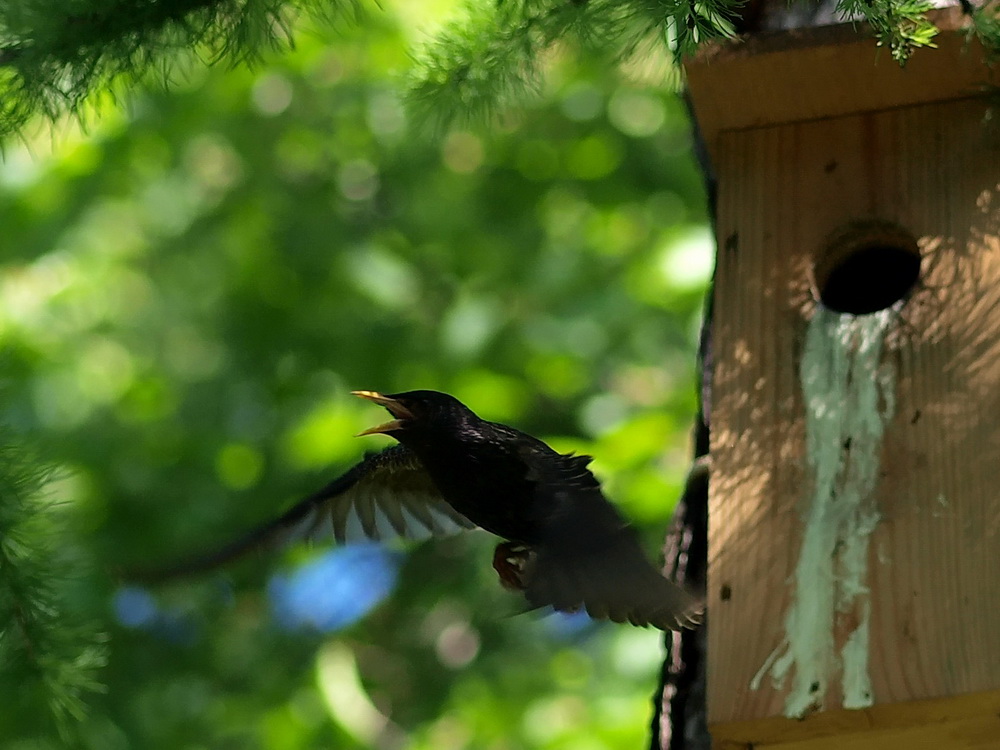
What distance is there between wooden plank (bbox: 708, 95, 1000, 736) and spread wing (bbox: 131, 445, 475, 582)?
0.77 meters

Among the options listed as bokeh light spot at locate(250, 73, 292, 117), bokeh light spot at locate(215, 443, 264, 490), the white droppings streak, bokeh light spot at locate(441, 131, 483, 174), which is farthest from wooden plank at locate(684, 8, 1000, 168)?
bokeh light spot at locate(441, 131, 483, 174)

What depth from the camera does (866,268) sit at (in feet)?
8.68

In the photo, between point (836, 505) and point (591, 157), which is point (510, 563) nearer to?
point (836, 505)

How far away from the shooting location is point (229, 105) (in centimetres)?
581

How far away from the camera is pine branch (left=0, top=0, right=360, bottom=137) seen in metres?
1.99

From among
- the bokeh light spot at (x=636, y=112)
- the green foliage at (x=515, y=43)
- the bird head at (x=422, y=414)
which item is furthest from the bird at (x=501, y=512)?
the bokeh light spot at (x=636, y=112)

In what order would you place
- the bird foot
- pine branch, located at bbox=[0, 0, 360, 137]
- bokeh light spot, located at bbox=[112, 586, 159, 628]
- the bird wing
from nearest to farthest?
1. pine branch, located at bbox=[0, 0, 360, 137]
2. the bird wing
3. the bird foot
4. bokeh light spot, located at bbox=[112, 586, 159, 628]

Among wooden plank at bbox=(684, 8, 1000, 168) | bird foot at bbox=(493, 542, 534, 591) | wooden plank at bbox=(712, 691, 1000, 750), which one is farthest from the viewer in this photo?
bird foot at bbox=(493, 542, 534, 591)

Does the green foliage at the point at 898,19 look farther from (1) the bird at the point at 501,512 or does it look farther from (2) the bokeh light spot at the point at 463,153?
(2) the bokeh light spot at the point at 463,153

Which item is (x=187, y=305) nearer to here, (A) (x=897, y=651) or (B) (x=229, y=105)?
(B) (x=229, y=105)

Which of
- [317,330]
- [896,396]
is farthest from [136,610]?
[896,396]

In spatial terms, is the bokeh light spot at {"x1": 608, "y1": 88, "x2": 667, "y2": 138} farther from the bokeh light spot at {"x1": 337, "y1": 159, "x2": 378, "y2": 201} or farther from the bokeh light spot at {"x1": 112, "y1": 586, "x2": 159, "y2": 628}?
the bokeh light spot at {"x1": 112, "y1": 586, "x2": 159, "y2": 628}

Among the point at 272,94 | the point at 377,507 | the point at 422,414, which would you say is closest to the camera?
the point at 422,414

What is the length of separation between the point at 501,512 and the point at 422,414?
0.23 m
